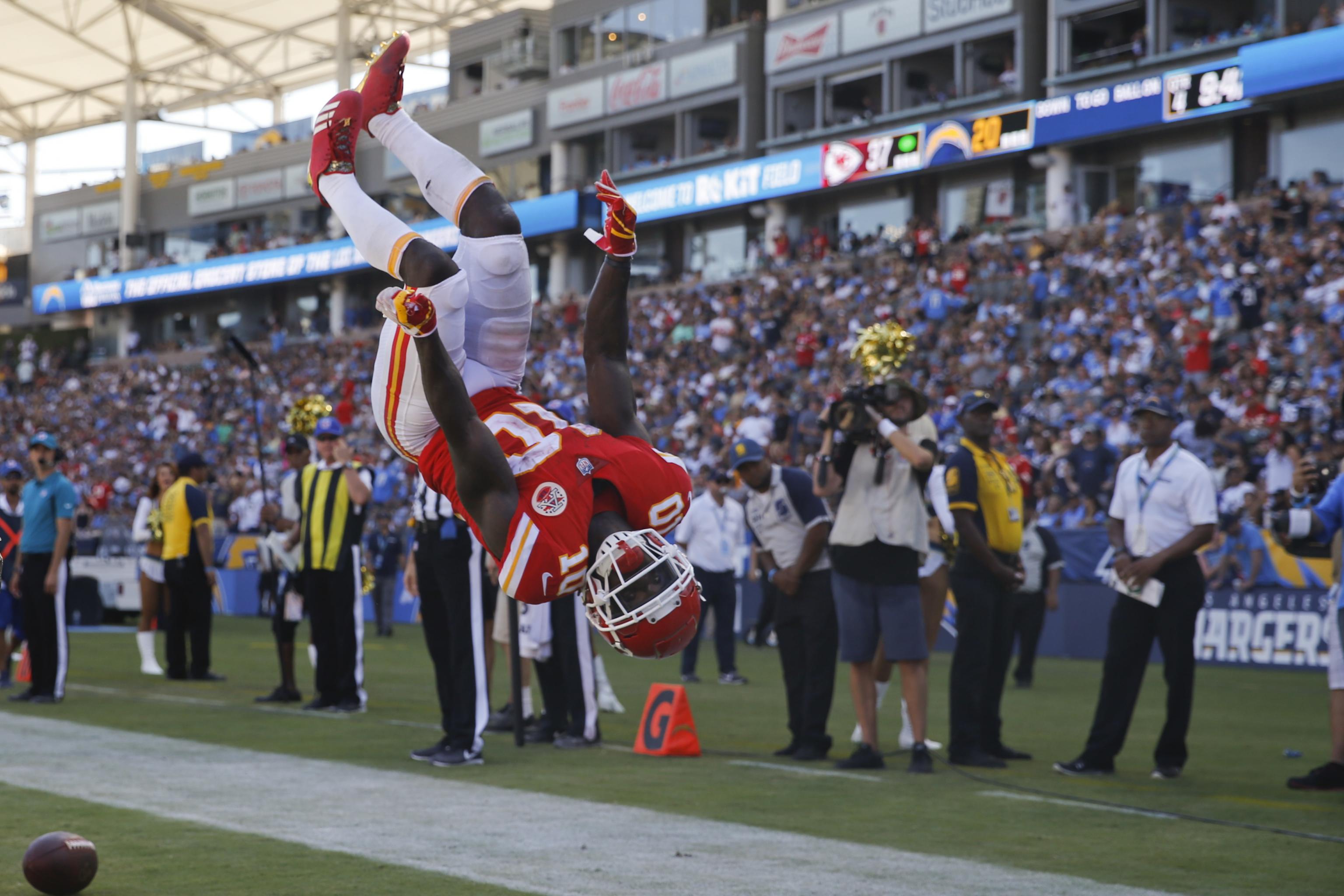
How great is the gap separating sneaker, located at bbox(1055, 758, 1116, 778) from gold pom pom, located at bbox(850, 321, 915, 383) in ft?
8.54

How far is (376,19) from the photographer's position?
4378 cm

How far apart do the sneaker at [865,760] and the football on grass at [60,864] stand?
4714 mm

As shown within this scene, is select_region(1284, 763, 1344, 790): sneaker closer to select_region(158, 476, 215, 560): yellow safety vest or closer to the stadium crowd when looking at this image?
the stadium crowd

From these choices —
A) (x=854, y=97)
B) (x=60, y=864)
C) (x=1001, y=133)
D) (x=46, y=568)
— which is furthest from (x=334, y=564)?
(x=854, y=97)

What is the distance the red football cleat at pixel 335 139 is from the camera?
217 inches

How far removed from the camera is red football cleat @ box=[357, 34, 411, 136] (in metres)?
5.78

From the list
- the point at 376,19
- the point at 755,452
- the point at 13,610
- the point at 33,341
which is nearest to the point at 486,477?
the point at 755,452

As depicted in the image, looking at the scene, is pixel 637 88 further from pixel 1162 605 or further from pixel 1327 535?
pixel 1327 535

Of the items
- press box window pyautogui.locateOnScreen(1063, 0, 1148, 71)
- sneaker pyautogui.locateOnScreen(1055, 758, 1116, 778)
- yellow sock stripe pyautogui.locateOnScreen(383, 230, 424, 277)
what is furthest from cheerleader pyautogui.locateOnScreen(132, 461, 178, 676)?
press box window pyautogui.locateOnScreen(1063, 0, 1148, 71)

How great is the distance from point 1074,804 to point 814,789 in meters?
1.34

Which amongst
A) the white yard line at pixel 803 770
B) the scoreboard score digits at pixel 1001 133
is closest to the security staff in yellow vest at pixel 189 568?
the white yard line at pixel 803 770

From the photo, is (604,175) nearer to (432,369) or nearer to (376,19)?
(432,369)

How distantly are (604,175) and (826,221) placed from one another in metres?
29.0

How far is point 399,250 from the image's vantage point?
5.12 meters
